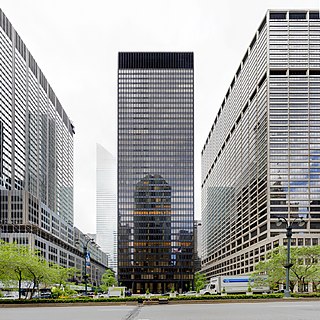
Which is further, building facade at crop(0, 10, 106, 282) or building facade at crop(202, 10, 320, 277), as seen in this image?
building facade at crop(0, 10, 106, 282)

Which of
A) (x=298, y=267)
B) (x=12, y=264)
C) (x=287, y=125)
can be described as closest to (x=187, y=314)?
(x=12, y=264)

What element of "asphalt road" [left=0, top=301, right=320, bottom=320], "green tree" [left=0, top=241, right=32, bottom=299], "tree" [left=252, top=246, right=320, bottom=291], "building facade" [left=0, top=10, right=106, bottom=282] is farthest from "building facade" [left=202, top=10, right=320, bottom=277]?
"asphalt road" [left=0, top=301, right=320, bottom=320]

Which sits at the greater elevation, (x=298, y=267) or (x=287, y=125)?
(x=287, y=125)

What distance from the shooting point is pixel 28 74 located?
619 feet

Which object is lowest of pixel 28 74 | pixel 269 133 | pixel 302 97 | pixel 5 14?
pixel 269 133

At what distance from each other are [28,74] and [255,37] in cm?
7653

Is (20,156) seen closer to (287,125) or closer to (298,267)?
(287,125)

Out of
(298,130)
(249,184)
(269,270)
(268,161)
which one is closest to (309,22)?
(298,130)

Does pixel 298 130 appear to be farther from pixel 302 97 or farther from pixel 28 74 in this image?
pixel 28 74

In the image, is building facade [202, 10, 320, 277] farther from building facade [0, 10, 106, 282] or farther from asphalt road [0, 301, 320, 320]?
asphalt road [0, 301, 320, 320]

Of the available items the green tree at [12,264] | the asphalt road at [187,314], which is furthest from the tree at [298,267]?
the asphalt road at [187,314]

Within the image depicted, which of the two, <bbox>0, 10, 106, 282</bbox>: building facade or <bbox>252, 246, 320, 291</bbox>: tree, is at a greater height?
<bbox>0, 10, 106, 282</bbox>: building facade

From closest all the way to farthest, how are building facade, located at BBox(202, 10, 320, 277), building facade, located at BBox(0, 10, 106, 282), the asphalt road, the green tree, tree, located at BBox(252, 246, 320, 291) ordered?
the asphalt road
the green tree
tree, located at BBox(252, 246, 320, 291)
building facade, located at BBox(202, 10, 320, 277)
building facade, located at BBox(0, 10, 106, 282)

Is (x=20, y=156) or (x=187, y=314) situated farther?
(x=20, y=156)
